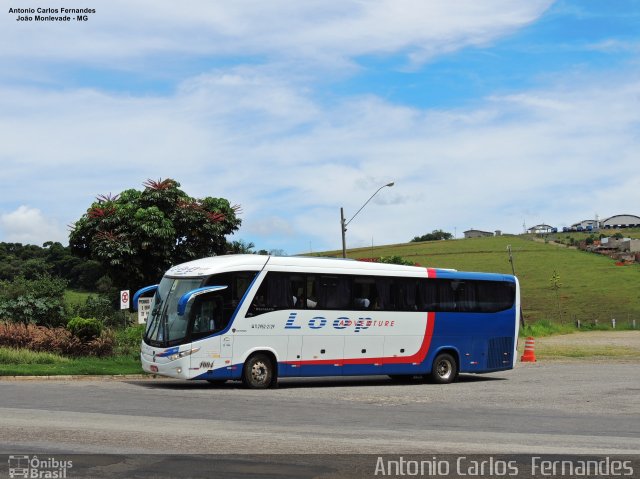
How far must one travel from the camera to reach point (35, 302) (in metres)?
30.6

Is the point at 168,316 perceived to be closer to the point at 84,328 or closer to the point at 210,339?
the point at 210,339

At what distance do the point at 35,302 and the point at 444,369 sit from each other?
1501 centimetres

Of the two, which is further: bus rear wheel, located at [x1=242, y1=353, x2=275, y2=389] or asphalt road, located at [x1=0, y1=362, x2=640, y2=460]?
bus rear wheel, located at [x1=242, y1=353, x2=275, y2=389]

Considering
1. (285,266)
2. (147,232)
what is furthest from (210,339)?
(147,232)

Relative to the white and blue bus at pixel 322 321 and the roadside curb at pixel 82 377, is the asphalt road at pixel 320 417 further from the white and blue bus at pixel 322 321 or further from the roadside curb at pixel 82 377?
the roadside curb at pixel 82 377

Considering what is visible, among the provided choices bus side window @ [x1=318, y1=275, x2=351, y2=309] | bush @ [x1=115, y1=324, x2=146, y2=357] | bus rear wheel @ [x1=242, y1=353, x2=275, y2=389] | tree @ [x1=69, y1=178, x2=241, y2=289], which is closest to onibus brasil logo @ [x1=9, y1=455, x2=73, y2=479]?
bus rear wheel @ [x1=242, y1=353, x2=275, y2=389]

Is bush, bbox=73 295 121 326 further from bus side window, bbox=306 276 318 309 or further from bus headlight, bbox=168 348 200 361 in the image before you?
bus side window, bbox=306 276 318 309

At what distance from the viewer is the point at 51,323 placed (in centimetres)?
3089

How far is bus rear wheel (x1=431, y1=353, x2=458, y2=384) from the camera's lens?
25.7m

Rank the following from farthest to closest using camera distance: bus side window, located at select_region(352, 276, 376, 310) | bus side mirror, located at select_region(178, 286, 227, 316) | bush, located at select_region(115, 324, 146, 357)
Result: bush, located at select_region(115, 324, 146, 357) < bus side window, located at select_region(352, 276, 376, 310) < bus side mirror, located at select_region(178, 286, 227, 316)

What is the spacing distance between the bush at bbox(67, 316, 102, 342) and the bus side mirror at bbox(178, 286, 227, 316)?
8.26 m

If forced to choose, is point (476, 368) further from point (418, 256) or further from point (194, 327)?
Answer: point (418, 256)

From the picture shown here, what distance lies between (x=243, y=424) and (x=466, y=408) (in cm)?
595

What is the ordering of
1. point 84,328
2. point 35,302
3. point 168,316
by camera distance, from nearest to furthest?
1. point 168,316
2. point 84,328
3. point 35,302
